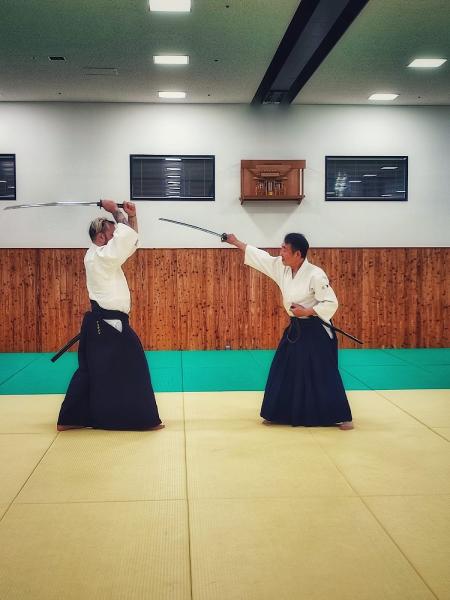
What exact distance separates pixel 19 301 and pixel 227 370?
308cm

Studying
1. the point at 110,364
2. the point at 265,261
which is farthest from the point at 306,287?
the point at 110,364

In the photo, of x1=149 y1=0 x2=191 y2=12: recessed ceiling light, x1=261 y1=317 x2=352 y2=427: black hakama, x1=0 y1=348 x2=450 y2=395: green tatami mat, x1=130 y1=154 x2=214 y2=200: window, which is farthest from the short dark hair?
x1=130 y1=154 x2=214 y2=200: window

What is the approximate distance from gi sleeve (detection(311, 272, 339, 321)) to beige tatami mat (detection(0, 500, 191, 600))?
1802 mm

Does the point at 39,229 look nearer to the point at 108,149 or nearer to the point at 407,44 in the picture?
the point at 108,149

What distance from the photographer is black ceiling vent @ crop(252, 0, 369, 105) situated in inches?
201

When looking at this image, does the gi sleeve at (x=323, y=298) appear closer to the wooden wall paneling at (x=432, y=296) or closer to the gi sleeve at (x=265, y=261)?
the gi sleeve at (x=265, y=261)

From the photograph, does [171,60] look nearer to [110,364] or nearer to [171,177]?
[171,177]

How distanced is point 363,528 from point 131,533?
0.99m

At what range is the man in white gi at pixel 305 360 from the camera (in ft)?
14.2

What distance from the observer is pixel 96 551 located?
2.48 m

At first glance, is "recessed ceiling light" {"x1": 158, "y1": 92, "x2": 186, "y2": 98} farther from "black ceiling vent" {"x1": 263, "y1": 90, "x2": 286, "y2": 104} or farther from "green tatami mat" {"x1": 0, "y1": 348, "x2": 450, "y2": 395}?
"green tatami mat" {"x1": 0, "y1": 348, "x2": 450, "y2": 395}

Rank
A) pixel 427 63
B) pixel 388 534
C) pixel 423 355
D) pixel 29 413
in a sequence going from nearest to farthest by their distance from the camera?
pixel 388 534, pixel 29 413, pixel 427 63, pixel 423 355

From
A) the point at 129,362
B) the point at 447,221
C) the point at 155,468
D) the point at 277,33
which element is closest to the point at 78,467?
the point at 155,468

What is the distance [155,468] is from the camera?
3.50m
